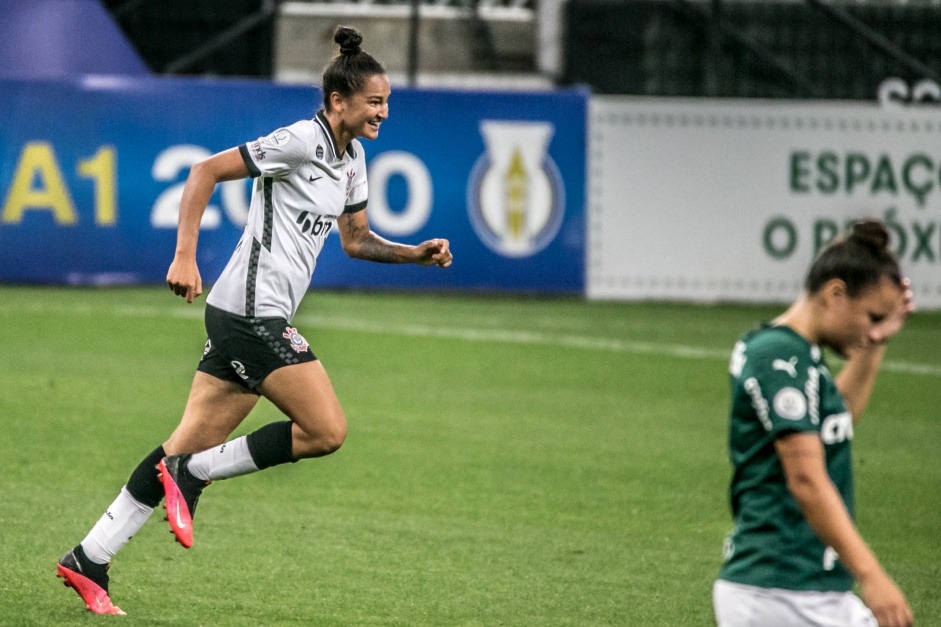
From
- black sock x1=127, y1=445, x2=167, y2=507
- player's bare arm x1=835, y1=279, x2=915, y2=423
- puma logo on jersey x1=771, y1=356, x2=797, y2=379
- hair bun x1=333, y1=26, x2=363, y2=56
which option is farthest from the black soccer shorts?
puma logo on jersey x1=771, y1=356, x2=797, y2=379

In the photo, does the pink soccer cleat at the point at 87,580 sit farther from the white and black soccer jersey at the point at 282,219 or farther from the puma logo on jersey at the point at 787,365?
the puma logo on jersey at the point at 787,365

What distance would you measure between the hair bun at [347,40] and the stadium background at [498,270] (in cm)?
212

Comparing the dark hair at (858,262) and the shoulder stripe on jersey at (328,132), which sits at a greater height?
the shoulder stripe on jersey at (328,132)

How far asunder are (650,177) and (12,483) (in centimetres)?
1006

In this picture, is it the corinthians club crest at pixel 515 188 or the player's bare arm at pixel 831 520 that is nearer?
the player's bare arm at pixel 831 520

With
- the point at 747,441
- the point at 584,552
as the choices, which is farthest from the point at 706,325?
the point at 747,441

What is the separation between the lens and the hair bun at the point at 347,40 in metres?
5.50

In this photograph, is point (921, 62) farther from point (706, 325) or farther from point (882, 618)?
point (882, 618)

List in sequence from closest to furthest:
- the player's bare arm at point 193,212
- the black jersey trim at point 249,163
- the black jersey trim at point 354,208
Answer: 1. the player's bare arm at point 193,212
2. the black jersey trim at point 249,163
3. the black jersey trim at point 354,208

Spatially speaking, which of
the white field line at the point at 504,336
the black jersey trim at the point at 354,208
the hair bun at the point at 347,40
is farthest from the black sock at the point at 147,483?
the white field line at the point at 504,336

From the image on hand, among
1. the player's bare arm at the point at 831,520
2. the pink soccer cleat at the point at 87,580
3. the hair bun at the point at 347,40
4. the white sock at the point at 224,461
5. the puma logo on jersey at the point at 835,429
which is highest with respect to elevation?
the hair bun at the point at 347,40

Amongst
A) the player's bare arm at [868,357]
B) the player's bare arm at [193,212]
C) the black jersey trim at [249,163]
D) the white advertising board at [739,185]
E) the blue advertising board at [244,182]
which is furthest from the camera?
the white advertising board at [739,185]

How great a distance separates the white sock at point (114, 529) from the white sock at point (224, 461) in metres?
0.31

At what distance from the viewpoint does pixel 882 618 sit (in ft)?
11.0
